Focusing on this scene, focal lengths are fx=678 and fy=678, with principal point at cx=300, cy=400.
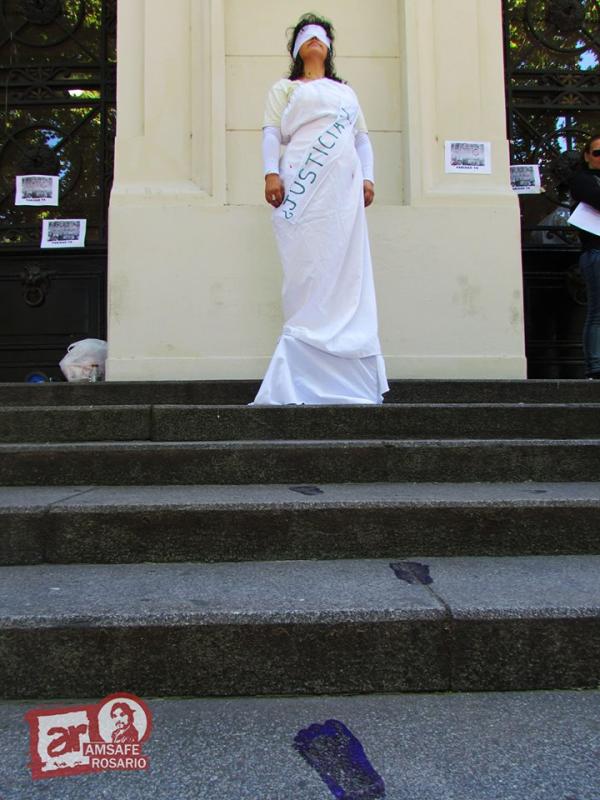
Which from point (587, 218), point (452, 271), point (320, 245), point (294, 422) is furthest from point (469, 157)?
point (294, 422)

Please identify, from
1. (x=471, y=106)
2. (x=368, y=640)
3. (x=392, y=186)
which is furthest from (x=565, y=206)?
(x=368, y=640)

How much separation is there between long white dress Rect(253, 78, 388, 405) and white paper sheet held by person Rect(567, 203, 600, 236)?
6.49ft

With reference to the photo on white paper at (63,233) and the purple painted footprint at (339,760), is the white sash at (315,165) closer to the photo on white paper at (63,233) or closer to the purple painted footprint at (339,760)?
the photo on white paper at (63,233)

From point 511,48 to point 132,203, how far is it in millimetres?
4059

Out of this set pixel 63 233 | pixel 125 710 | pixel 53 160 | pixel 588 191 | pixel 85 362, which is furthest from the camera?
pixel 53 160

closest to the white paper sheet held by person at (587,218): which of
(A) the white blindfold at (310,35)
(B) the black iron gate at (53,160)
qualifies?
(A) the white blindfold at (310,35)

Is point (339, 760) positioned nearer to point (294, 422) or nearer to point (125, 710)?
point (125, 710)

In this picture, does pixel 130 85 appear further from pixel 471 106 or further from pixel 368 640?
pixel 368 640

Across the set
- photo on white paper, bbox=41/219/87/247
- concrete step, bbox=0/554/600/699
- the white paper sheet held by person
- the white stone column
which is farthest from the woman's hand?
photo on white paper, bbox=41/219/87/247

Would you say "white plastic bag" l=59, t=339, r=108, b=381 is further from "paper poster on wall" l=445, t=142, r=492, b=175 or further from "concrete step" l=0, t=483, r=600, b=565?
"paper poster on wall" l=445, t=142, r=492, b=175

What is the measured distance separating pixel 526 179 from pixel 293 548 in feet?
16.7

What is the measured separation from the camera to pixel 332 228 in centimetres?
406

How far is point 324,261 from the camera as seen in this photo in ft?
13.3

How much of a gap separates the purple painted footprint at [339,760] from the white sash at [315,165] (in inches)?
119
